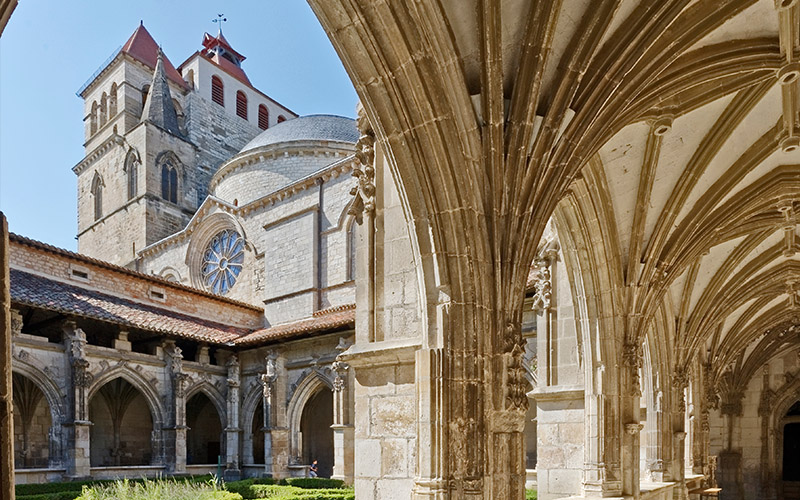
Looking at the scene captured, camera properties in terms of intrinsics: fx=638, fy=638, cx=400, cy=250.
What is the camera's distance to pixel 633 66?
4434mm

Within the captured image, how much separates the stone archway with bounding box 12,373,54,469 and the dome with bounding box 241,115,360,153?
1022 cm

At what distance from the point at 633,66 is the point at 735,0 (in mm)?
1073

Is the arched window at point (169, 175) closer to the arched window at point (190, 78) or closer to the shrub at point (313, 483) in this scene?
the arched window at point (190, 78)

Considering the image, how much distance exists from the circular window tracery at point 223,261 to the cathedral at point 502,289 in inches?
89.6

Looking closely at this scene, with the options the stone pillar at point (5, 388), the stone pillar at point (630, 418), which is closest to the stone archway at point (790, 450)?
the stone pillar at point (630, 418)

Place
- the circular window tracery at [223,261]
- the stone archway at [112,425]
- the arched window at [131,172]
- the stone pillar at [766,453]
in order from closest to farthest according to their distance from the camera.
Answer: the stone archway at [112,425], the stone pillar at [766,453], the circular window tracery at [223,261], the arched window at [131,172]

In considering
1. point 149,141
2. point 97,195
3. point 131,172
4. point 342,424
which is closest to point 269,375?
point 342,424

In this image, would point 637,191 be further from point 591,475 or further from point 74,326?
point 74,326

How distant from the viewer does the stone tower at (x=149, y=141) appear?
23594mm

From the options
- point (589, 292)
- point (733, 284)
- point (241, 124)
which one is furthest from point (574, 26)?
point (241, 124)

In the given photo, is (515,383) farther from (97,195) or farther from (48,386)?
(97,195)

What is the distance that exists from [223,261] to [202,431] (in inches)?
210

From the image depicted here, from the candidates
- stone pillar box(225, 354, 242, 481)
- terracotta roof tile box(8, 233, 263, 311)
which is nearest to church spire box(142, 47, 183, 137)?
terracotta roof tile box(8, 233, 263, 311)

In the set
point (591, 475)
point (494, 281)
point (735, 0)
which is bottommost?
point (591, 475)
